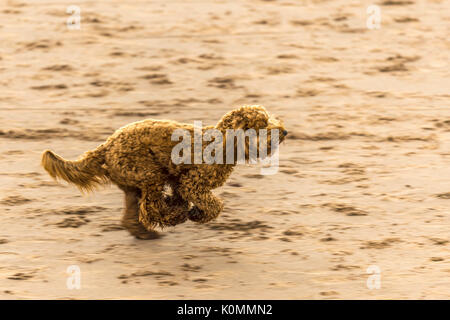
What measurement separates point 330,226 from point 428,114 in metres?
2.30

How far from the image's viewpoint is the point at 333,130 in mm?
6832

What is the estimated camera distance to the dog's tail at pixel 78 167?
15.6 feet

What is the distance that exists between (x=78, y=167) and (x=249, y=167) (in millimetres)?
1780

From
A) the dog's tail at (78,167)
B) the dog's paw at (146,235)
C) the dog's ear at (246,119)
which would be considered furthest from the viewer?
the dog's paw at (146,235)

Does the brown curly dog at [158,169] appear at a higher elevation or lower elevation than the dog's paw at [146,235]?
higher

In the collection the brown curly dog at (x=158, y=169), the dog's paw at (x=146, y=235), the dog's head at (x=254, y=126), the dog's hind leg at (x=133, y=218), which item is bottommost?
the dog's paw at (x=146, y=235)

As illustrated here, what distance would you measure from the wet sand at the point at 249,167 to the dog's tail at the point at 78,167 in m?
0.48

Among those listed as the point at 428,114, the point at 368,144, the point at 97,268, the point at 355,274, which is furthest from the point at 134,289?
the point at 428,114

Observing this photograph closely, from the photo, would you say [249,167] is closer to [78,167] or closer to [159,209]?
[159,209]

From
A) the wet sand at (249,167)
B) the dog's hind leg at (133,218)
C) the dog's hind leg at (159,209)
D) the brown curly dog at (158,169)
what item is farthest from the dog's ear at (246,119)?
the wet sand at (249,167)

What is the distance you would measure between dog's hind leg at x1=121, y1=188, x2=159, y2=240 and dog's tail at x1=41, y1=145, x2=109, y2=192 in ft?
0.68

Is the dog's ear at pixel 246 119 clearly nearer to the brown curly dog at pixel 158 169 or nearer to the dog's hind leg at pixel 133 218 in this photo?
the brown curly dog at pixel 158 169

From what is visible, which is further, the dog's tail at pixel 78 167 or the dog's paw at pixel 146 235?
the dog's paw at pixel 146 235

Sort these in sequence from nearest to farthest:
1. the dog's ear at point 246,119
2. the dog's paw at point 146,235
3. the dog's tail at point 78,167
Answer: the dog's ear at point 246,119 → the dog's tail at point 78,167 → the dog's paw at point 146,235
